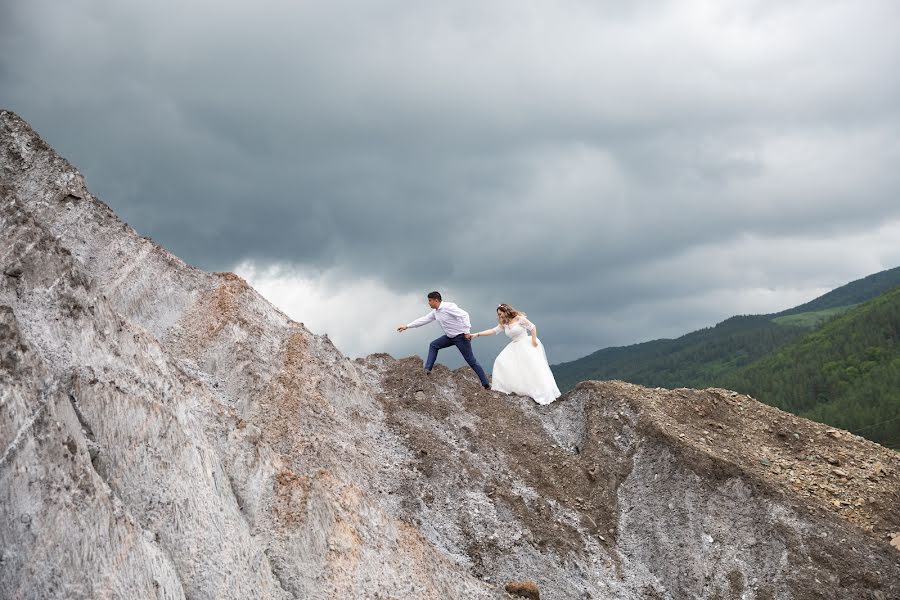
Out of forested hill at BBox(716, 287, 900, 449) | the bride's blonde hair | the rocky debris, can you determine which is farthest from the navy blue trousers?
forested hill at BBox(716, 287, 900, 449)

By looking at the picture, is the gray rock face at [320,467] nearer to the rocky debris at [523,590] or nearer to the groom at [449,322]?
the rocky debris at [523,590]

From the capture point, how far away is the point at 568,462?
24047 millimetres

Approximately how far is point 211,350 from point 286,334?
3444mm

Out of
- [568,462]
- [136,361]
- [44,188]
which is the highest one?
[44,188]

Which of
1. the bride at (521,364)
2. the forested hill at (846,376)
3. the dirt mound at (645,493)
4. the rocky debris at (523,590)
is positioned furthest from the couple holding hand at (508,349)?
the forested hill at (846,376)

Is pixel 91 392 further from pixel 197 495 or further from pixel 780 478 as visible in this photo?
pixel 780 478

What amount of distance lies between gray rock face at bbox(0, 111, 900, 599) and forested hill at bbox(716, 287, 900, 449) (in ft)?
275

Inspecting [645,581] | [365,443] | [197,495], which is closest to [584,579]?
[645,581]

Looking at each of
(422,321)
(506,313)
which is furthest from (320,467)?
(506,313)

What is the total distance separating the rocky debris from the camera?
56.4 feet

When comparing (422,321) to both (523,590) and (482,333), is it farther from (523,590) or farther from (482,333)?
(523,590)

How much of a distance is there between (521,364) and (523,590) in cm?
1181

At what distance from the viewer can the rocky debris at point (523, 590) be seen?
677 inches

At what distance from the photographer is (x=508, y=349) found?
2783 centimetres
